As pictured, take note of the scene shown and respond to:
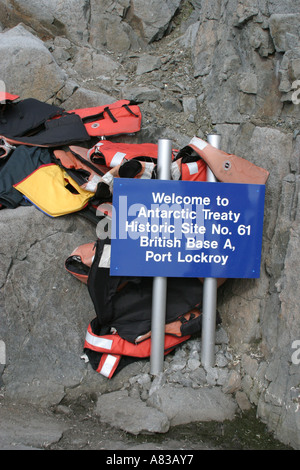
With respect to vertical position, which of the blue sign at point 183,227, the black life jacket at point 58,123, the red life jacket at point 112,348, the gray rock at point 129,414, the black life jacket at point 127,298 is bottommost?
the gray rock at point 129,414

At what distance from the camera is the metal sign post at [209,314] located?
3857 millimetres

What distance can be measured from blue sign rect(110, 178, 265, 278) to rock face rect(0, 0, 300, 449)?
0.95ft

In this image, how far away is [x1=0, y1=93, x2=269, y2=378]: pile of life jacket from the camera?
12.7ft

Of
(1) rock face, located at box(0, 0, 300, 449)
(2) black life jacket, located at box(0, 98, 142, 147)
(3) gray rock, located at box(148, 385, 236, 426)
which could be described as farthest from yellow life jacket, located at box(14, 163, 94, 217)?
(3) gray rock, located at box(148, 385, 236, 426)

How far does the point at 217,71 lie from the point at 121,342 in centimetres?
313

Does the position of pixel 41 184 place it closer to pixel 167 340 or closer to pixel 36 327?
pixel 36 327

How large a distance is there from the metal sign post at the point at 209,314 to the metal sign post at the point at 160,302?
33cm

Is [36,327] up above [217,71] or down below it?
below

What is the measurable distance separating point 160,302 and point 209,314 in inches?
16.3

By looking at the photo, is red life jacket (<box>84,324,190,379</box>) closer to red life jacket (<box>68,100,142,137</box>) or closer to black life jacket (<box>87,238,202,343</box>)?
black life jacket (<box>87,238,202,343</box>)

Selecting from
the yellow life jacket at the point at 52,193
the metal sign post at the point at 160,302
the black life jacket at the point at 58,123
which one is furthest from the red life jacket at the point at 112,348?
the black life jacket at the point at 58,123

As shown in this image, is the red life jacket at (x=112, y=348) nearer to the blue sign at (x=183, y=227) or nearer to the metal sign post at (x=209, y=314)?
the metal sign post at (x=209, y=314)

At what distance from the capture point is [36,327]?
4000mm
